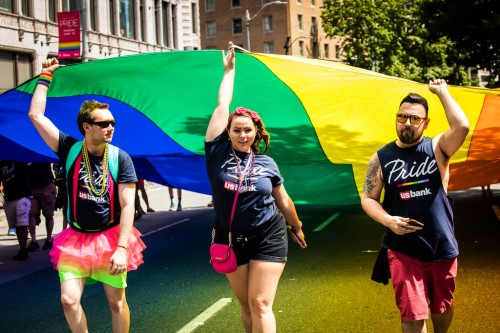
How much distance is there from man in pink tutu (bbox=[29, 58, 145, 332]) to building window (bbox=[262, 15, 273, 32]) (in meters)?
71.5

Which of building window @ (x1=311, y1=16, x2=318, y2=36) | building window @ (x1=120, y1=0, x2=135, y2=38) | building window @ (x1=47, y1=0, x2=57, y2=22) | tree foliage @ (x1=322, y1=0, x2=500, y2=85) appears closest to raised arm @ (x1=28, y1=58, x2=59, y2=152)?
building window @ (x1=47, y1=0, x2=57, y2=22)

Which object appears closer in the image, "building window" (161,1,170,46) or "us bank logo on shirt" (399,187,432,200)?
"us bank logo on shirt" (399,187,432,200)

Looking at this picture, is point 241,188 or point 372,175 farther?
point 372,175

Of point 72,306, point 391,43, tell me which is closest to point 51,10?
point 391,43

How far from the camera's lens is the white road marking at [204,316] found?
656 centimetres

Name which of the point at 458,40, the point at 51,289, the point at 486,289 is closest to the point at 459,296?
the point at 486,289

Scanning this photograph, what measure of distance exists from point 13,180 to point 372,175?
7760 millimetres

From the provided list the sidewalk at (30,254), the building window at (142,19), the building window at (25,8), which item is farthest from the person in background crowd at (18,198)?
the building window at (142,19)

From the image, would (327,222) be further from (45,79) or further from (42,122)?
(42,122)

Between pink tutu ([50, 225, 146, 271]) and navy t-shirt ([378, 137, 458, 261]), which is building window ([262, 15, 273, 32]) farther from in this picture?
navy t-shirt ([378, 137, 458, 261])

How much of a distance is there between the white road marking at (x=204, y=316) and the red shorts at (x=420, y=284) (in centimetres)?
242

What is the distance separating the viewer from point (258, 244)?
4.82 metres

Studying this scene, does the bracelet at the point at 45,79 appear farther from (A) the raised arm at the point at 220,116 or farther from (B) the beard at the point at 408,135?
(B) the beard at the point at 408,135

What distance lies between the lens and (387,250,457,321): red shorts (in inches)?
182
